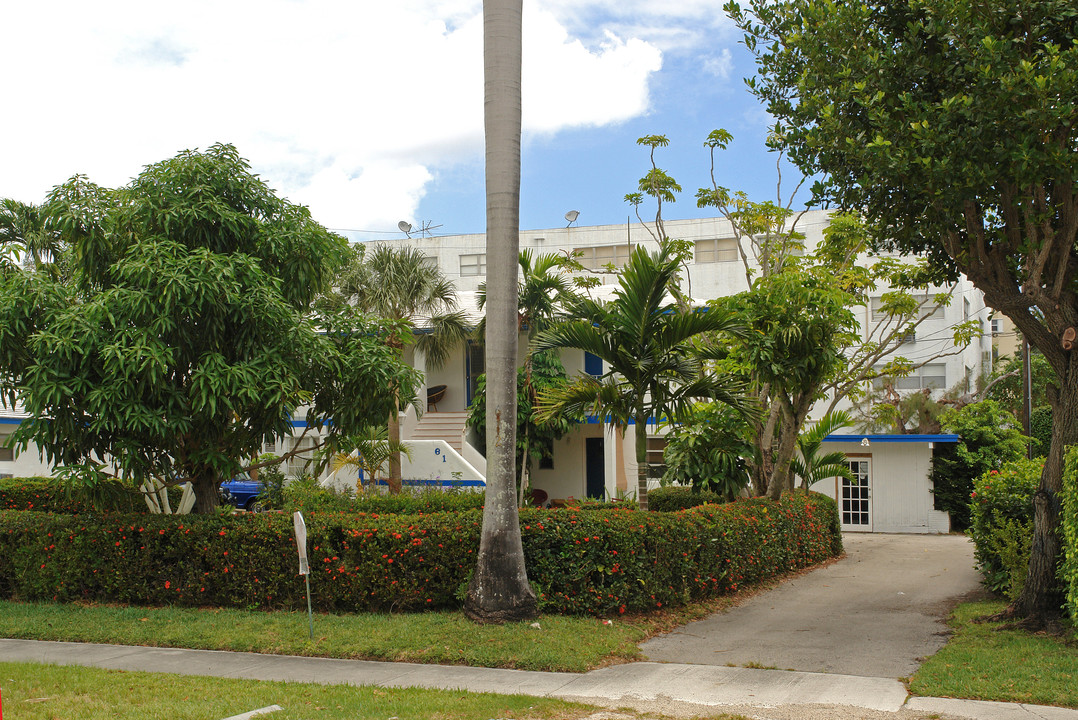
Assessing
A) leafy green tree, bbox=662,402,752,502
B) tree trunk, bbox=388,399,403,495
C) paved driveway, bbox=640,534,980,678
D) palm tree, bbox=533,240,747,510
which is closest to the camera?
paved driveway, bbox=640,534,980,678

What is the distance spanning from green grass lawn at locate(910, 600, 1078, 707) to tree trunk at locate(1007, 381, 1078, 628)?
0.31 metres

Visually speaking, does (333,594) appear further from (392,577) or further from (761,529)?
(761,529)

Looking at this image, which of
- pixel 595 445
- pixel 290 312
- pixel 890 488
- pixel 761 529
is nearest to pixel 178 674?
pixel 290 312

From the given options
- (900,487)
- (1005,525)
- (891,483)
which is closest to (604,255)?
(891,483)

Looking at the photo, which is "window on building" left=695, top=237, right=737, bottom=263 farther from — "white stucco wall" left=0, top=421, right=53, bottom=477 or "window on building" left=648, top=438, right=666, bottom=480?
"white stucco wall" left=0, top=421, right=53, bottom=477

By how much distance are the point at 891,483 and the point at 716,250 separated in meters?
21.5

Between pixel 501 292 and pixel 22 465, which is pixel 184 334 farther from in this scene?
pixel 22 465

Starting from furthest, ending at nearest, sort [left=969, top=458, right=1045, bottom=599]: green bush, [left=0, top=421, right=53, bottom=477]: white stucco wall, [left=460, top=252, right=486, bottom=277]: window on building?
[left=460, top=252, right=486, bottom=277]: window on building
[left=0, top=421, right=53, bottom=477]: white stucco wall
[left=969, top=458, right=1045, bottom=599]: green bush

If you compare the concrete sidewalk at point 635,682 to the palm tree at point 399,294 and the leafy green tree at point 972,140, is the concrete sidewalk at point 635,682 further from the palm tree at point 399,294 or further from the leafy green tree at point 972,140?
the palm tree at point 399,294

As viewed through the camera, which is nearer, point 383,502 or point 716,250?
point 383,502

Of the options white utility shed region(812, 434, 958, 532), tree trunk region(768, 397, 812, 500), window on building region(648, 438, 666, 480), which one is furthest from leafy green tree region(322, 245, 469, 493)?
white utility shed region(812, 434, 958, 532)

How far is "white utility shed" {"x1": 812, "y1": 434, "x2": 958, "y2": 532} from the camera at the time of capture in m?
23.1

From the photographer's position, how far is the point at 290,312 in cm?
1131

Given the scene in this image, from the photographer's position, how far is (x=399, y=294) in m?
22.1
